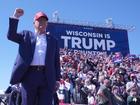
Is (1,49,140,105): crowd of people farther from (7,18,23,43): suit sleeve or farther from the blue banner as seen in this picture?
the blue banner

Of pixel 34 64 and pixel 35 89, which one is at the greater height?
pixel 34 64

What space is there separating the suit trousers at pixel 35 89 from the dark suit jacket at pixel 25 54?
0.18ft

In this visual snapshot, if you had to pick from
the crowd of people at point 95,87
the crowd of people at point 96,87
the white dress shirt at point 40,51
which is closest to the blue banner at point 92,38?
the crowd of people at point 95,87

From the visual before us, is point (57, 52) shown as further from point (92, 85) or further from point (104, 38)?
point (104, 38)

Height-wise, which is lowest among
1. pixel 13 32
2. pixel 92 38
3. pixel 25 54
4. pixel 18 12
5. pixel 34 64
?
pixel 34 64

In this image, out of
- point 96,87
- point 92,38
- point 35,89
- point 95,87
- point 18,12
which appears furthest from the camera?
point 92,38

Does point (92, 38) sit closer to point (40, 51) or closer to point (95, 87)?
point (95, 87)

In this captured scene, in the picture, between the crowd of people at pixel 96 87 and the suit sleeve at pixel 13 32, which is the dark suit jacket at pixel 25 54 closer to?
the suit sleeve at pixel 13 32

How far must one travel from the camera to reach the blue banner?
2724 centimetres

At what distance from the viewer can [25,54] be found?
168 inches

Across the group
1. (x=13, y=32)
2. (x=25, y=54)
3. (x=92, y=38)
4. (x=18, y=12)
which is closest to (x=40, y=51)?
(x=25, y=54)

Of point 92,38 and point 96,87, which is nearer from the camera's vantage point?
point 96,87

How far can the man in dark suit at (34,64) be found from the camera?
422 cm

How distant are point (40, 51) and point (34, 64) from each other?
19 centimetres
